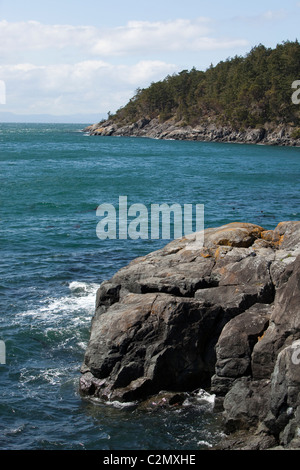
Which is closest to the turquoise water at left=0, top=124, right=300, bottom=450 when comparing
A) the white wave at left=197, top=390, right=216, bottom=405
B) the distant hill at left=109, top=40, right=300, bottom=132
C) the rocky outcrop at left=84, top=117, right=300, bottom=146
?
the white wave at left=197, top=390, right=216, bottom=405

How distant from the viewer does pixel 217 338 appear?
849 inches

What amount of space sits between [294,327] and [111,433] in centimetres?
716

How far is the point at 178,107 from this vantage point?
18338cm

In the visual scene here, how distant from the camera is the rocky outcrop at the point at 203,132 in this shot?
140m

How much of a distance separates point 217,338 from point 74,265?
1721cm

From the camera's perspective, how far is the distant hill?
14000 cm

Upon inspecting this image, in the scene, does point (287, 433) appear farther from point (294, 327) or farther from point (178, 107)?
point (178, 107)

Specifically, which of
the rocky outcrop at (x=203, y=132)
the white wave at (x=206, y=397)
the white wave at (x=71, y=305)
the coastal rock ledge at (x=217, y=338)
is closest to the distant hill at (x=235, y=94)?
the rocky outcrop at (x=203, y=132)

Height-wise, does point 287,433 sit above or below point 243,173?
below

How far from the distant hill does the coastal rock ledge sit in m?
121

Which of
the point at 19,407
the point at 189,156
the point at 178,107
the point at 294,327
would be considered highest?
the point at 178,107

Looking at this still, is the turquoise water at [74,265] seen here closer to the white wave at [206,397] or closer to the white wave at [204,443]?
the white wave at [204,443]

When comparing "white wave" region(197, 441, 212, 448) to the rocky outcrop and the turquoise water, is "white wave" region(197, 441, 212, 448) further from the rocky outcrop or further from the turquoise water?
the rocky outcrop
